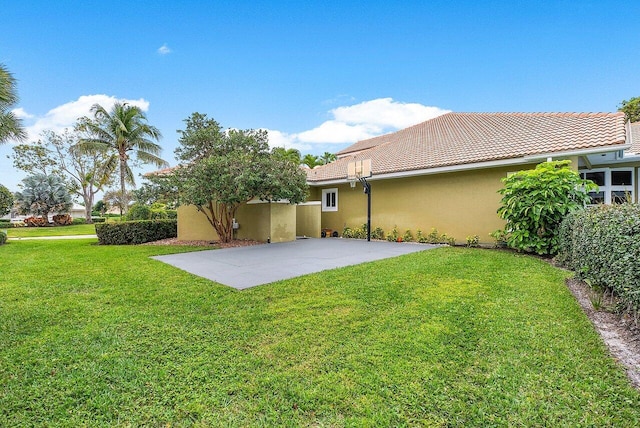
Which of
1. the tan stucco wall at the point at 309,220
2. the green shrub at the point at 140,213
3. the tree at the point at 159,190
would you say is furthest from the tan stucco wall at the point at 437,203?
the green shrub at the point at 140,213

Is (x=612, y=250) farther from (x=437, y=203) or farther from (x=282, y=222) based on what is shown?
(x=282, y=222)

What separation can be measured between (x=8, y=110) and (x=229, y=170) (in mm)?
11081

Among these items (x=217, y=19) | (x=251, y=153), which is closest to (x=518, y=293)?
(x=251, y=153)

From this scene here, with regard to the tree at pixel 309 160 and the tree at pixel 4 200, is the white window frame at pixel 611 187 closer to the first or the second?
the tree at pixel 309 160

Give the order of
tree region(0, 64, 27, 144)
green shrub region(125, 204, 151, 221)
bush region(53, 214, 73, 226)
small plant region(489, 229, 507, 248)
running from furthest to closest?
1. bush region(53, 214, 73, 226)
2. green shrub region(125, 204, 151, 221)
3. tree region(0, 64, 27, 144)
4. small plant region(489, 229, 507, 248)

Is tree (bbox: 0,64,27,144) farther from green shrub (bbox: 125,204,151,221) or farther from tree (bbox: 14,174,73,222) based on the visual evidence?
tree (bbox: 14,174,73,222)

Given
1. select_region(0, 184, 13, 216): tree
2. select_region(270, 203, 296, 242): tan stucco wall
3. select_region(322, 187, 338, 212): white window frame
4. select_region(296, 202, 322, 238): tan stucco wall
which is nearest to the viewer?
select_region(270, 203, 296, 242): tan stucco wall

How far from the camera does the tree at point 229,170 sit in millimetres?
11062

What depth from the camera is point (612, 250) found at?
14.2 feet

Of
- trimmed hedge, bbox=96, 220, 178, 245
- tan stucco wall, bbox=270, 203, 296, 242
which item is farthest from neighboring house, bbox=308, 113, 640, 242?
trimmed hedge, bbox=96, 220, 178, 245

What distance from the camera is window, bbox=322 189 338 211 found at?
54.0 ft

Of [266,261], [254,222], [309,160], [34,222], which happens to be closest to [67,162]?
[34,222]

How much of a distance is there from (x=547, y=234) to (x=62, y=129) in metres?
43.4

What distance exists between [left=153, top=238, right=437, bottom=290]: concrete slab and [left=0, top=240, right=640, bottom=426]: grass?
1.00 metres
